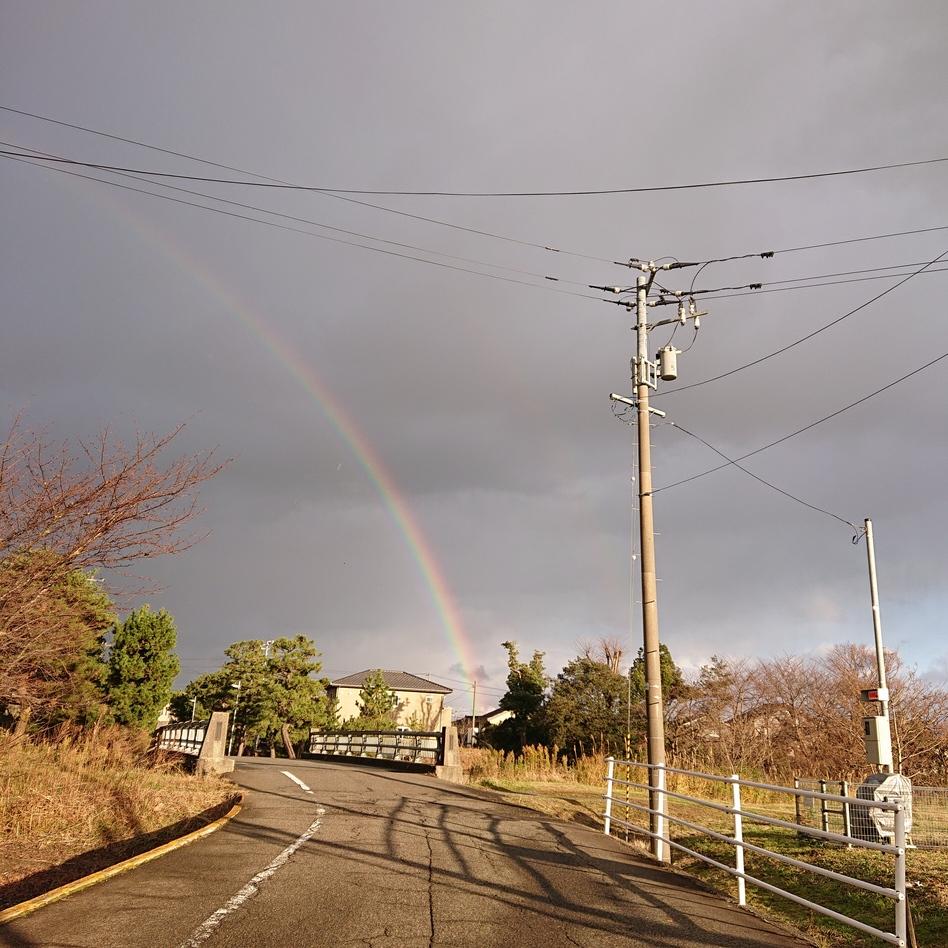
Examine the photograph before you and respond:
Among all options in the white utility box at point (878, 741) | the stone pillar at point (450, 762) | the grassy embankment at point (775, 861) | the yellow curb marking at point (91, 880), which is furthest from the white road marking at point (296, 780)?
the white utility box at point (878, 741)

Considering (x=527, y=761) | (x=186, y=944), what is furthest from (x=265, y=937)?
(x=527, y=761)

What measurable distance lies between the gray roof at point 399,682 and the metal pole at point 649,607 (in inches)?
2785

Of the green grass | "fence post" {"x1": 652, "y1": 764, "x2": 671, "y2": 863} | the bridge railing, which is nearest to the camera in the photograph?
the green grass

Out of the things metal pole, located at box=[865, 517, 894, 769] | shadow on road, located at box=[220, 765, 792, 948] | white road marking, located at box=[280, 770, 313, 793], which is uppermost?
metal pole, located at box=[865, 517, 894, 769]

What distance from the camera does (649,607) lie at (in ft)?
46.3

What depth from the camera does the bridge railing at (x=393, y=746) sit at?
79.5 feet

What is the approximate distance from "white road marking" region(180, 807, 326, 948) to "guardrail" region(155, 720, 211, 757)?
1541 cm

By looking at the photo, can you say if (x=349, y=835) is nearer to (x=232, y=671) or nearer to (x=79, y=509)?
(x=79, y=509)

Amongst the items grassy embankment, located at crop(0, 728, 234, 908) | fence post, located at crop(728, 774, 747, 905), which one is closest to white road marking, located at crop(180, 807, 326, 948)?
grassy embankment, located at crop(0, 728, 234, 908)

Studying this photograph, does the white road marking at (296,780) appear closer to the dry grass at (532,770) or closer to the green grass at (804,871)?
the green grass at (804,871)

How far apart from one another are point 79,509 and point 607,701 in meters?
36.2

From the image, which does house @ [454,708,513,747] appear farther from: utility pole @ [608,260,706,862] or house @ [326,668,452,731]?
utility pole @ [608,260,706,862]

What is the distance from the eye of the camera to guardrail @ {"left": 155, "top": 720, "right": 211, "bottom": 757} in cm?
2503

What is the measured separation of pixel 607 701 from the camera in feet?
137
